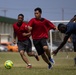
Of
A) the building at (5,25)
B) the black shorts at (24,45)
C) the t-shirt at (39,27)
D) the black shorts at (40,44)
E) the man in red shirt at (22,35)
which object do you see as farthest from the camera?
the building at (5,25)

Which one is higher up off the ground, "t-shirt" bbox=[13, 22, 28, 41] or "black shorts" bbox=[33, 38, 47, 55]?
"t-shirt" bbox=[13, 22, 28, 41]

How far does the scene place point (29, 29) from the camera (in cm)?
1359

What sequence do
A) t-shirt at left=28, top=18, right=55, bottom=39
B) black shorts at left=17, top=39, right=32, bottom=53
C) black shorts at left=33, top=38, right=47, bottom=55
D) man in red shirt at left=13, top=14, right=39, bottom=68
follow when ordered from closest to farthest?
black shorts at left=33, top=38, right=47, bottom=55, t-shirt at left=28, top=18, right=55, bottom=39, man in red shirt at left=13, top=14, right=39, bottom=68, black shorts at left=17, top=39, right=32, bottom=53

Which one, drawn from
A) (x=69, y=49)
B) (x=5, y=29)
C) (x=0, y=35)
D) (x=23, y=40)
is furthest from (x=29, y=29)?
(x=5, y=29)

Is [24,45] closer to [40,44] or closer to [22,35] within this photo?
[22,35]

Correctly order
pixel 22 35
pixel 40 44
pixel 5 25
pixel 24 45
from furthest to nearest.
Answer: pixel 5 25, pixel 24 45, pixel 22 35, pixel 40 44

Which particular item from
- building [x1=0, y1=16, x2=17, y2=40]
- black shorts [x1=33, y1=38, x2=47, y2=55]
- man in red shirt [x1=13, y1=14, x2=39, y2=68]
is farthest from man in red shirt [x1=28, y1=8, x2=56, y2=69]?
building [x1=0, y1=16, x2=17, y2=40]

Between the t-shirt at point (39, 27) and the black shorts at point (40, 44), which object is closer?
the black shorts at point (40, 44)

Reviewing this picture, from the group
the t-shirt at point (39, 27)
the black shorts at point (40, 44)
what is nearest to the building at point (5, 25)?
the t-shirt at point (39, 27)

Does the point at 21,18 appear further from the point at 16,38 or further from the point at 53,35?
the point at 53,35

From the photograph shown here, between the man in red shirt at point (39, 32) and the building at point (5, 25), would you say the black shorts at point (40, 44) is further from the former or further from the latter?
the building at point (5, 25)

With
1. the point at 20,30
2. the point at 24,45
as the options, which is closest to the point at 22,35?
the point at 20,30

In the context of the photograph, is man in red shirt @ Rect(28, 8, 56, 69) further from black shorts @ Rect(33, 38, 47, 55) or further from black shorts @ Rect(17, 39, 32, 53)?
black shorts @ Rect(17, 39, 32, 53)

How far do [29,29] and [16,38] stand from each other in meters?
2.27
